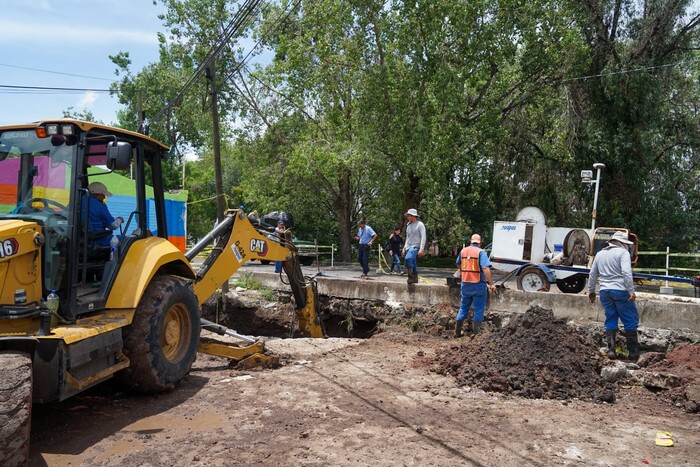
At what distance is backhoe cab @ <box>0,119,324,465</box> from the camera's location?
447 centimetres

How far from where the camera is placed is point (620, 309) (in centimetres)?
838

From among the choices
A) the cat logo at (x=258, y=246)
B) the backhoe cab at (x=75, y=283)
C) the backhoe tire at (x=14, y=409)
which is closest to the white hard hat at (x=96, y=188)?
the backhoe cab at (x=75, y=283)

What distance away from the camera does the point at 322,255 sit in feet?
97.6

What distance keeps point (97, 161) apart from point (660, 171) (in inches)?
843

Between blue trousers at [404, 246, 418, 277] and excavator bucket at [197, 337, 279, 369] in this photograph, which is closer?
excavator bucket at [197, 337, 279, 369]

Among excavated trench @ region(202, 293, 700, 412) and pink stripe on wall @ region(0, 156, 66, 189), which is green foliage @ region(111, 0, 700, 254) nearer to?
excavated trench @ region(202, 293, 700, 412)

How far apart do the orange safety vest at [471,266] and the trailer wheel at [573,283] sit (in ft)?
14.2

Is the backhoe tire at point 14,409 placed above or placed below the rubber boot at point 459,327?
above

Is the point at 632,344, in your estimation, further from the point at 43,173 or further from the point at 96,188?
the point at 43,173

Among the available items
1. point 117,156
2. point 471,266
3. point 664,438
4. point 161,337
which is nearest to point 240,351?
point 161,337

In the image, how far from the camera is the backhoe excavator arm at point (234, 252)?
7852mm

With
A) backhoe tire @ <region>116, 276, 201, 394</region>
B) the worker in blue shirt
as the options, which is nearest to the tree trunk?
backhoe tire @ <region>116, 276, 201, 394</region>

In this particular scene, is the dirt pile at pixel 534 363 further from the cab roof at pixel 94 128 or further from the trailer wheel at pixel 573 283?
the trailer wheel at pixel 573 283

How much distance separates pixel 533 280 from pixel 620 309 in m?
4.59
